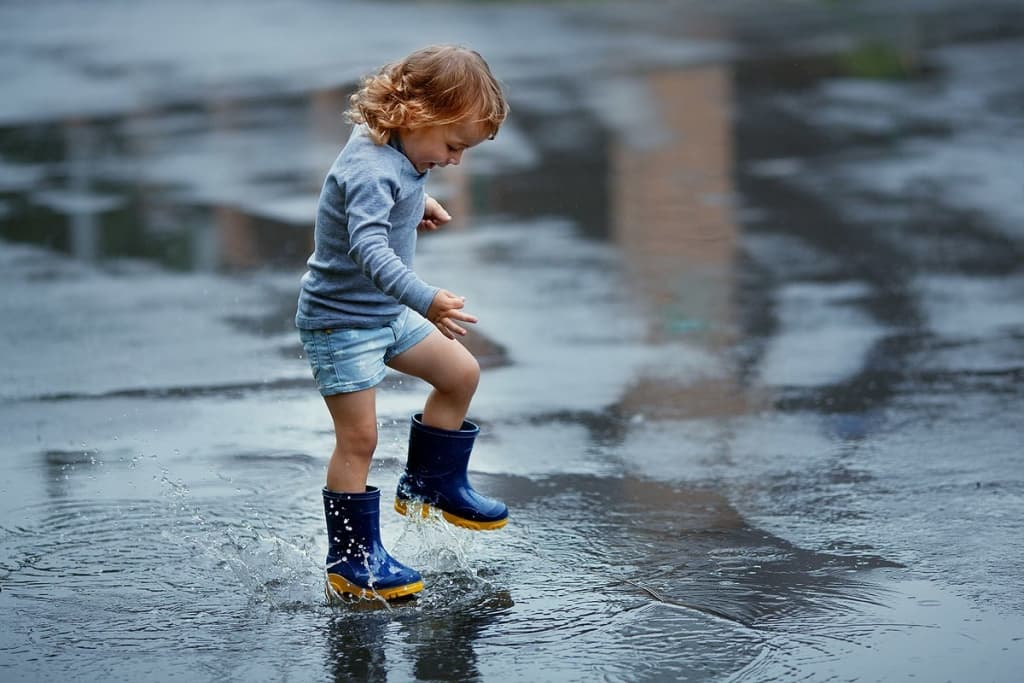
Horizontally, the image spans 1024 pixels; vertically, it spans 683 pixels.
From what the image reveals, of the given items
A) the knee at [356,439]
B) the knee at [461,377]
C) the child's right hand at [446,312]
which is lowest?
the knee at [356,439]

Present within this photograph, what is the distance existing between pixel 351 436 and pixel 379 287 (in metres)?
0.46

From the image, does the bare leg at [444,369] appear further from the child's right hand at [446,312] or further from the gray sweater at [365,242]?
the child's right hand at [446,312]

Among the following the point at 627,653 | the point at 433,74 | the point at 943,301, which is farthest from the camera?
the point at 943,301

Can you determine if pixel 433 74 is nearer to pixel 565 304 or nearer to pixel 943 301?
pixel 565 304

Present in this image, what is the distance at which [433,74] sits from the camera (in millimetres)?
4152

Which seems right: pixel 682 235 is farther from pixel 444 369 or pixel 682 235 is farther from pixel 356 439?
pixel 356 439

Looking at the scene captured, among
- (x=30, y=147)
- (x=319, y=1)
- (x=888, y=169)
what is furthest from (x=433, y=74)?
(x=319, y=1)

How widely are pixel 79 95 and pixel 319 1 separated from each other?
9171 millimetres

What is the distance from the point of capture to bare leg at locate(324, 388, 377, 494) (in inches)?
169

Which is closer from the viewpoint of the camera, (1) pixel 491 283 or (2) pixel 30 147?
(1) pixel 491 283

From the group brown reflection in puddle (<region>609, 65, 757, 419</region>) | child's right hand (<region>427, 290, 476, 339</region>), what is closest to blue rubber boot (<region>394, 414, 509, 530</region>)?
child's right hand (<region>427, 290, 476, 339</region>)

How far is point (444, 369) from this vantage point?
443 centimetres

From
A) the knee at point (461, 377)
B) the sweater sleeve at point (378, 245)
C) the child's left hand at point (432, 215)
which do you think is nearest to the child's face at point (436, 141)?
the sweater sleeve at point (378, 245)

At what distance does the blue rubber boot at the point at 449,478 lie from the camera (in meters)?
4.49
